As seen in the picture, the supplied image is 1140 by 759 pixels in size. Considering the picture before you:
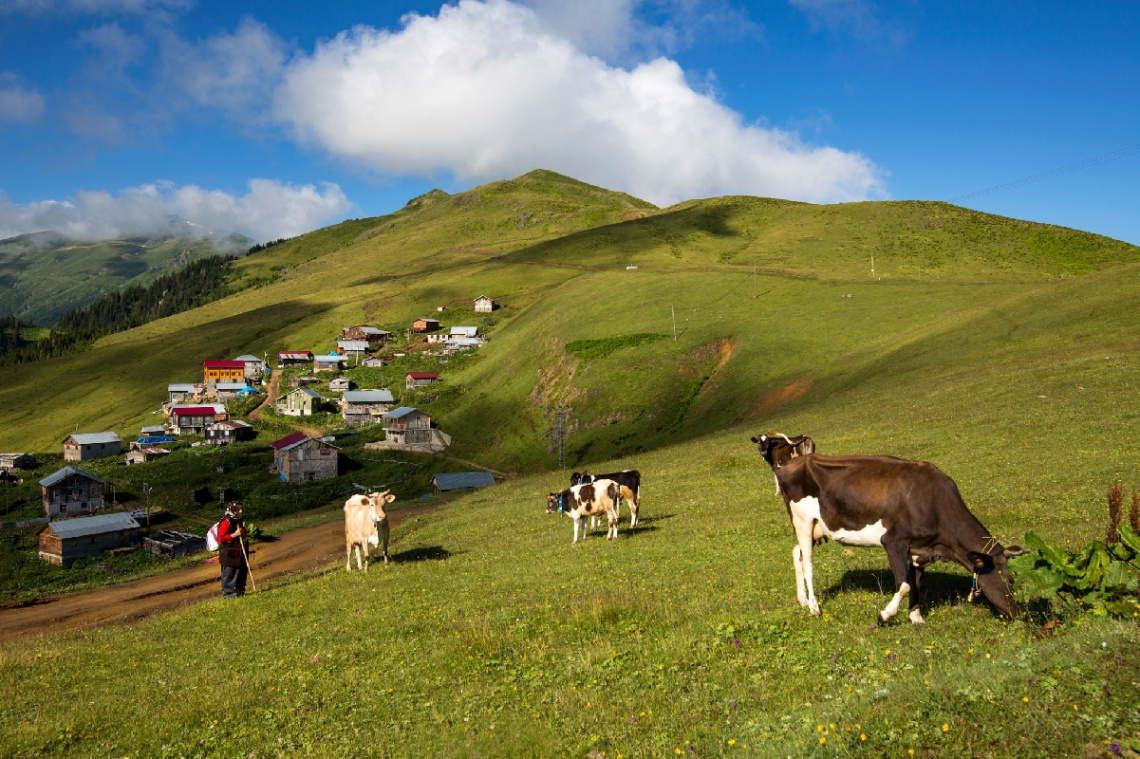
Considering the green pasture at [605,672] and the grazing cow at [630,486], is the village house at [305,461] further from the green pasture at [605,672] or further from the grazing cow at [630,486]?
the green pasture at [605,672]

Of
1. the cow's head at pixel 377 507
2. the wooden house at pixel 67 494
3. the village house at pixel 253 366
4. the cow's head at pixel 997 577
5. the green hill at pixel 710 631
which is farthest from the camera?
the village house at pixel 253 366

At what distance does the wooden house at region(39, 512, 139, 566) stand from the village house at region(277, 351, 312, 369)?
96324 mm

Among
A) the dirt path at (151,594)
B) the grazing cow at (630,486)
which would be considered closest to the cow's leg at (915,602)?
the grazing cow at (630,486)

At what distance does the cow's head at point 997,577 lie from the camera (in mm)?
10094

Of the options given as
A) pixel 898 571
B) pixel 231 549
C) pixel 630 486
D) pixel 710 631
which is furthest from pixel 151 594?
pixel 898 571

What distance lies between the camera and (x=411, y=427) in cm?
9725

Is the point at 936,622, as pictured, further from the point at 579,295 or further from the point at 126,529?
the point at 579,295

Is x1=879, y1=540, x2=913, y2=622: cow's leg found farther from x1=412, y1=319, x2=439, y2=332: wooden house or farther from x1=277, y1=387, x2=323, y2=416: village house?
x1=412, y1=319, x2=439, y2=332: wooden house

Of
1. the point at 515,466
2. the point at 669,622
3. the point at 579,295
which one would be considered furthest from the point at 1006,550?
the point at 579,295

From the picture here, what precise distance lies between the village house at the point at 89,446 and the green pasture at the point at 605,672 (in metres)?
112

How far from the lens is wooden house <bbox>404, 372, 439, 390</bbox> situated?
408 feet

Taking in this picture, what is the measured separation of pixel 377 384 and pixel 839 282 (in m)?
90.4

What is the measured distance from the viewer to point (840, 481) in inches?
473

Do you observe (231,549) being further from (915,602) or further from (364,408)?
(364,408)
